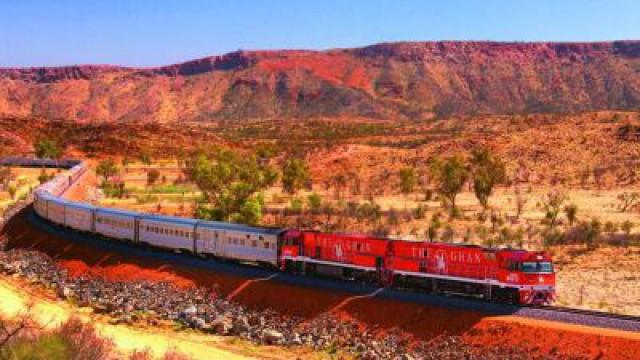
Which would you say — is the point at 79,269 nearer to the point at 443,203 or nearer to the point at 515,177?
the point at 443,203

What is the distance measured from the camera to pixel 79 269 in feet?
151

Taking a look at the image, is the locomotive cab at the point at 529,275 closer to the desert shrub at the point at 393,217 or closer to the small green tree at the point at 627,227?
the small green tree at the point at 627,227

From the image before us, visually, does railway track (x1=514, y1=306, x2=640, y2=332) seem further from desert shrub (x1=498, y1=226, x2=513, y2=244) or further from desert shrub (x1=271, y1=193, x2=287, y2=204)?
desert shrub (x1=271, y1=193, x2=287, y2=204)

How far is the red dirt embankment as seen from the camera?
26.2m

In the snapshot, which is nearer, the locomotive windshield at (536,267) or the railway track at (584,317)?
the railway track at (584,317)

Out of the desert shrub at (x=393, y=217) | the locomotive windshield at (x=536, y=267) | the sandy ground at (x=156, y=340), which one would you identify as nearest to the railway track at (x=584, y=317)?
the locomotive windshield at (x=536, y=267)

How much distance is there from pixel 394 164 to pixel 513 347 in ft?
256

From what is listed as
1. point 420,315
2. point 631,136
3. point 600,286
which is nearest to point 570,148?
point 631,136

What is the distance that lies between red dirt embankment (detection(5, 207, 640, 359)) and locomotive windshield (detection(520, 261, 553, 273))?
1.98 m

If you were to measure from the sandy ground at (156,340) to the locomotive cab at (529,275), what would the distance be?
8.65m

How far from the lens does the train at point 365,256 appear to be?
29797mm

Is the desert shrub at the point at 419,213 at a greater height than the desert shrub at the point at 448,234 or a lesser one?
greater

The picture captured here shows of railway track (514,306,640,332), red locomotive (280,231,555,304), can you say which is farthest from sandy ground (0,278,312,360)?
railway track (514,306,640,332)

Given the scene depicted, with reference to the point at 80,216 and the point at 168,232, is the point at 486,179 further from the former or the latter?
the point at 80,216
